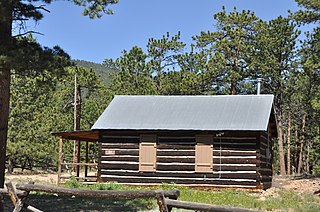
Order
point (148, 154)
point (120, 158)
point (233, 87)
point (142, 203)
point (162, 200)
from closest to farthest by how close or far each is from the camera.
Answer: point (162, 200)
point (142, 203)
point (148, 154)
point (120, 158)
point (233, 87)

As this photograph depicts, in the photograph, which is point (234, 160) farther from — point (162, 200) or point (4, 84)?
point (162, 200)

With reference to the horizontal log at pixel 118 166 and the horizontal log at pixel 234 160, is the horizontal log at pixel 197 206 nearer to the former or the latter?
the horizontal log at pixel 234 160

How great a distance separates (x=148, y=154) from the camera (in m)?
22.8

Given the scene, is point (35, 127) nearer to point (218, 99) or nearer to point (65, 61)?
point (218, 99)

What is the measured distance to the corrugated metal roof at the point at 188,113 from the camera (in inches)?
876

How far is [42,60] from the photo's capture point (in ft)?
40.6

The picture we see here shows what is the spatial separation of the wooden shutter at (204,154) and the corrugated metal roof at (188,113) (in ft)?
2.12

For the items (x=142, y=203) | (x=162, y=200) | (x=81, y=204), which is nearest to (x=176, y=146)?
(x=142, y=203)

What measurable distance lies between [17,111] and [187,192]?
60.4 feet

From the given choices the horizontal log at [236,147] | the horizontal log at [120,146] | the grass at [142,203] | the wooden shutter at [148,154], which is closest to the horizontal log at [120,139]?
the horizontal log at [120,146]

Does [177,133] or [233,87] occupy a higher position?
[233,87]

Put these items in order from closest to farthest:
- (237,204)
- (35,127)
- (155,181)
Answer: (237,204)
(155,181)
(35,127)

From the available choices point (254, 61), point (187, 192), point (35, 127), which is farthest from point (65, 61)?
point (254, 61)

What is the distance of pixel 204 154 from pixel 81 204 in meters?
9.19
